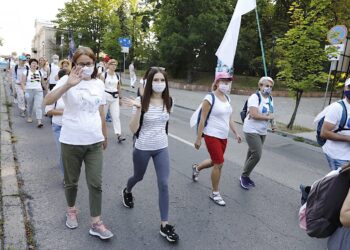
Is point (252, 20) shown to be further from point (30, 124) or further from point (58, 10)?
point (58, 10)

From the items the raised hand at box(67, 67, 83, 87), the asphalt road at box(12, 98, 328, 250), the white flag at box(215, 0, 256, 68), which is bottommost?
the asphalt road at box(12, 98, 328, 250)

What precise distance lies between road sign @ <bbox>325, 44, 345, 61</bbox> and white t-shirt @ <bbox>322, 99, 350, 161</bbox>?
23.9ft

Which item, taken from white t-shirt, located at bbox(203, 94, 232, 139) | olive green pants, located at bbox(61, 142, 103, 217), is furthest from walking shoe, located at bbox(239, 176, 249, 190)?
olive green pants, located at bbox(61, 142, 103, 217)

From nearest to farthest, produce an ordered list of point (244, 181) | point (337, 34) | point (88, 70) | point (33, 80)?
point (88, 70) → point (244, 181) → point (33, 80) → point (337, 34)

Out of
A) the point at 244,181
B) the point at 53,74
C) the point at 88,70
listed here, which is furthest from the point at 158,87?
the point at 53,74

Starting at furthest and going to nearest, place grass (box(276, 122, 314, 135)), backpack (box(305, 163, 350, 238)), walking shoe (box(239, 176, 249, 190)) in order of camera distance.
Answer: grass (box(276, 122, 314, 135)), walking shoe (box(239, 176, 249, 190)), backpack (box(305, 163, 350, 238))

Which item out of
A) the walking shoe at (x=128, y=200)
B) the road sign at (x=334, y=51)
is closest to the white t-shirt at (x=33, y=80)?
the walking shoe at (x=128, y=200)

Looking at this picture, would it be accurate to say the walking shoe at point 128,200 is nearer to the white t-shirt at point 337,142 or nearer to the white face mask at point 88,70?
the white face mask at point 88,70

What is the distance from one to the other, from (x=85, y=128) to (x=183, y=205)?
184cm

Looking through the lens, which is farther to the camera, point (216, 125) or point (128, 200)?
point (216, 125)

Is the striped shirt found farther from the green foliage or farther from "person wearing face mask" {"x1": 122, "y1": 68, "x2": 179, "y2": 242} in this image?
the green foliage

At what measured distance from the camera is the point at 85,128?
3.27m

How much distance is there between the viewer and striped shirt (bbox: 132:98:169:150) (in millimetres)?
3502

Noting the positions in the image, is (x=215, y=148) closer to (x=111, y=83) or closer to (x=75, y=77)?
(x=75, y=77)
